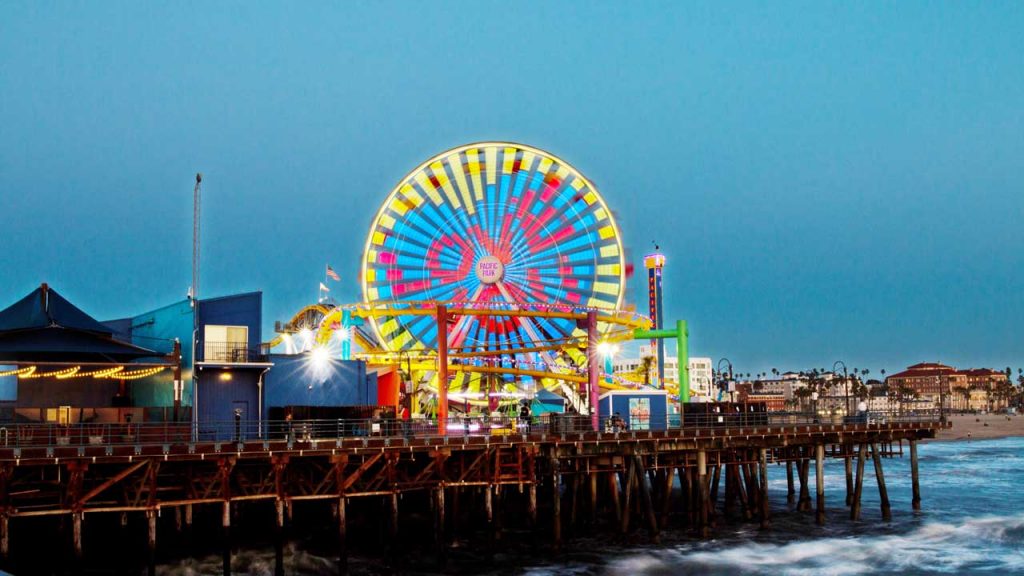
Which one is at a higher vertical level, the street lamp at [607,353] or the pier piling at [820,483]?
the street lamp at [607,353]

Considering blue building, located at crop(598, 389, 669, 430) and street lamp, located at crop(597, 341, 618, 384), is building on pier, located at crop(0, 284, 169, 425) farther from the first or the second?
street lamp, located at crop(597, 341, 618, 384)

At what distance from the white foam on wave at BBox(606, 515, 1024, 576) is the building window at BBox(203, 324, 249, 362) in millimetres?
16955

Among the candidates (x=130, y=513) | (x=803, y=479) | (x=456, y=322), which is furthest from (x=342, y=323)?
Result: (x=803, y=479)

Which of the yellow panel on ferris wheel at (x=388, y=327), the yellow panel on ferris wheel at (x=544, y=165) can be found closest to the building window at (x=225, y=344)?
the yellow panel on ferris wheel at (x=388, y=327)

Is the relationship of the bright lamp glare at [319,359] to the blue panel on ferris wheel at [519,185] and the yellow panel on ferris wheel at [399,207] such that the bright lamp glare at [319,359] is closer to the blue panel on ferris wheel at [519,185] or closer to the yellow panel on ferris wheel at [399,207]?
the yellow panel on ferris wheel at [399,207]

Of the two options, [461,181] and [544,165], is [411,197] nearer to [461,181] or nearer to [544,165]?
[461,181]

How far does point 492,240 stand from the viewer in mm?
63281

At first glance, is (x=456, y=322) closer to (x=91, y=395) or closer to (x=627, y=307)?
(x=627, y=307)

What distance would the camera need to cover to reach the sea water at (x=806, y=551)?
1391 inches

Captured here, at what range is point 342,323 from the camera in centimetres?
5466

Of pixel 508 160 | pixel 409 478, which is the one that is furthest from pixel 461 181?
pixel 409 478

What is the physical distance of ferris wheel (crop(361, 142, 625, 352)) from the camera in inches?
2452

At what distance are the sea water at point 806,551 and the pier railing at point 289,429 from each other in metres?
4.20

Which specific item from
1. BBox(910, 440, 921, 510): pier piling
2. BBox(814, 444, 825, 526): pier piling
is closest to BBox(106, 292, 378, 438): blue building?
BBox(814, 444, 825, 526): pier piling
